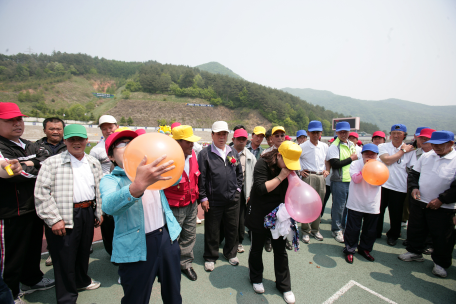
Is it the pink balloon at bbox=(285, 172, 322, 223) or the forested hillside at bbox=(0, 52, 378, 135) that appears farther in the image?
the forested hillside at bbox=(0, 52, 378, 135)

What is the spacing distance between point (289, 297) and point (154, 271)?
6.12 ft

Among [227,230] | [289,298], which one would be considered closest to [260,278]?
[289,298]

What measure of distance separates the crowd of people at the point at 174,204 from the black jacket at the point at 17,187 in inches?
0.5

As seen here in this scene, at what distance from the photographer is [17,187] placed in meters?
2.49

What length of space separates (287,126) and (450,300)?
259 ft

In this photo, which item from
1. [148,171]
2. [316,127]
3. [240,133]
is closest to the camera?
[148,171]

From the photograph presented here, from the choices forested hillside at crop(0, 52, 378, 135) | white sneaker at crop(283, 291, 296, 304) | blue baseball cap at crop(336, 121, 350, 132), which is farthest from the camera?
forested hillside at crop(0, 52, 378, 135)

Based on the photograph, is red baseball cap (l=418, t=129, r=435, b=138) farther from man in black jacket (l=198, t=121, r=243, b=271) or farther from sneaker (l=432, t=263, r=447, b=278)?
man in black jacket (l=198, t=121, r=243, b=271)

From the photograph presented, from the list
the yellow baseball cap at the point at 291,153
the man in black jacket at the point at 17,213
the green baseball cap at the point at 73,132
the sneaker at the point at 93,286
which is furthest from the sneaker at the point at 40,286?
the yellow baseball cap at the point at 291,153

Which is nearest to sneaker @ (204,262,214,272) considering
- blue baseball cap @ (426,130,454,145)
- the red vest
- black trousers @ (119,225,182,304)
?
the red vest

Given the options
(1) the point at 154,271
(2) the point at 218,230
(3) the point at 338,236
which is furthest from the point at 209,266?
(3) the point at 338,236

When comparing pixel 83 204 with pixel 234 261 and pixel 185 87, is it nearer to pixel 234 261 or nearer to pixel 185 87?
pixel 234 261

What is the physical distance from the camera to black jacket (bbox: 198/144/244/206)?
11.0ft

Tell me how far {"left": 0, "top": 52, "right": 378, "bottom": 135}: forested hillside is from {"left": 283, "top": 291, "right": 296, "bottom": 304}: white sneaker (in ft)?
246
